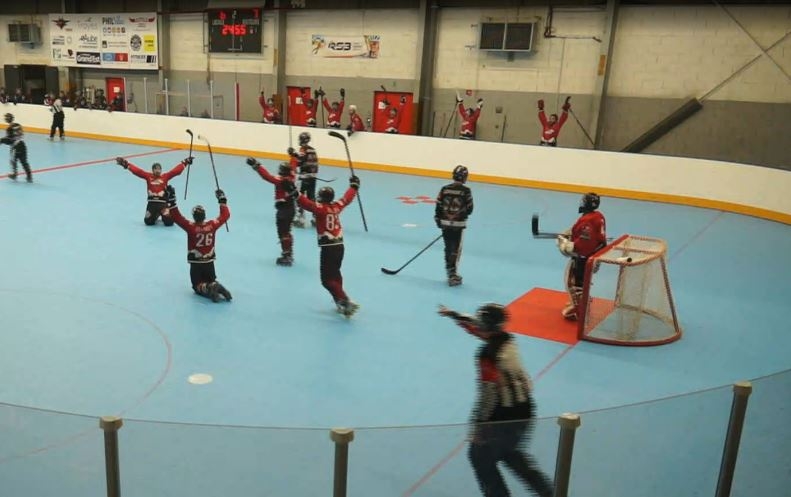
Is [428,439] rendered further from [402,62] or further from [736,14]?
[402,62]

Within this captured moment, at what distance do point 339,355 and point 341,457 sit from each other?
382cm

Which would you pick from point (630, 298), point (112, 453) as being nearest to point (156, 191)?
point (630, 298)

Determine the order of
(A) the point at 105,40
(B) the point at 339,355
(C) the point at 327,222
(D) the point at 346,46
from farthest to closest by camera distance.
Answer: (A) the point at 105,40
(D) the point at 346,46
(C) the point at 327,222
(B) the point at 339,355

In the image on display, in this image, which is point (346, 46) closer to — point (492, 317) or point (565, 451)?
point (492, 317)

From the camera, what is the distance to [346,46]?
23.8m

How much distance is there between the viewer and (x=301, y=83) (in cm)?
2481

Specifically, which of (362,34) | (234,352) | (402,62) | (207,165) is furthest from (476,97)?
(234,352)

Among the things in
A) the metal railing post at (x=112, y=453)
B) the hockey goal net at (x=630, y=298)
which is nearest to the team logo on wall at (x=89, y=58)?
the hockey goal net at (x=630, y=298)

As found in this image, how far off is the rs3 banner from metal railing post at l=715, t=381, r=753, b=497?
21550 millimetres

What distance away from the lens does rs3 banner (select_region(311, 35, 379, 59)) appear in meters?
23.4

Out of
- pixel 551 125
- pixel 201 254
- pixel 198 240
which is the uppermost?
pixel 551 125

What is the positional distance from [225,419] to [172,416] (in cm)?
41

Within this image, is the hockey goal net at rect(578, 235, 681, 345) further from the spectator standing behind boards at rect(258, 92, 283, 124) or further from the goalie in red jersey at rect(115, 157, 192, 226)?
the spectator standing behind boards at rect(258, 92, 283, 124)

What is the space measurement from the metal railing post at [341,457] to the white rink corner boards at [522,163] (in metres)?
13.9
